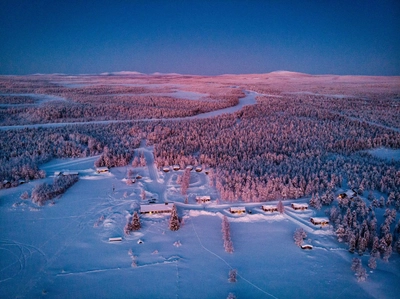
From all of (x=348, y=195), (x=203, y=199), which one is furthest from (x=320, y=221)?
(x=203, y=199)

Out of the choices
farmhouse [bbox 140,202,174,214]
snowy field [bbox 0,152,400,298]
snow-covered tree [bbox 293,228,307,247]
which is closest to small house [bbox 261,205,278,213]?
snowy field [bbox 0,152,400,298]

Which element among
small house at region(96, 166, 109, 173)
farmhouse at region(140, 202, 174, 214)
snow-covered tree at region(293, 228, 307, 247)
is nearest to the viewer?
snow-covered tree at region(293, 228, 307, 247)

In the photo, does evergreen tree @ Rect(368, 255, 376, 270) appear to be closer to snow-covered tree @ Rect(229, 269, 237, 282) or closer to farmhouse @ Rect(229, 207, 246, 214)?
snow-covered tree @ Rect(229, 269, 237, 282)

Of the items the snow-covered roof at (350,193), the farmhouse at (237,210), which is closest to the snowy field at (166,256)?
the farmhouse at (237,210)

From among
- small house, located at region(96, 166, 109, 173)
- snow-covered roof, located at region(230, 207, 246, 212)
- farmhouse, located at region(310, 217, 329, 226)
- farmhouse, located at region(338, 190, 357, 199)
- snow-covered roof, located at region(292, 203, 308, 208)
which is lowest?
farmhouse, located at region(310, 217, 329, 226)

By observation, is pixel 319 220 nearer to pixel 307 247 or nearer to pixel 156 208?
pixel 307 247

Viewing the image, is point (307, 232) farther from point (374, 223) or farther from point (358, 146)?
point (358, 146)
